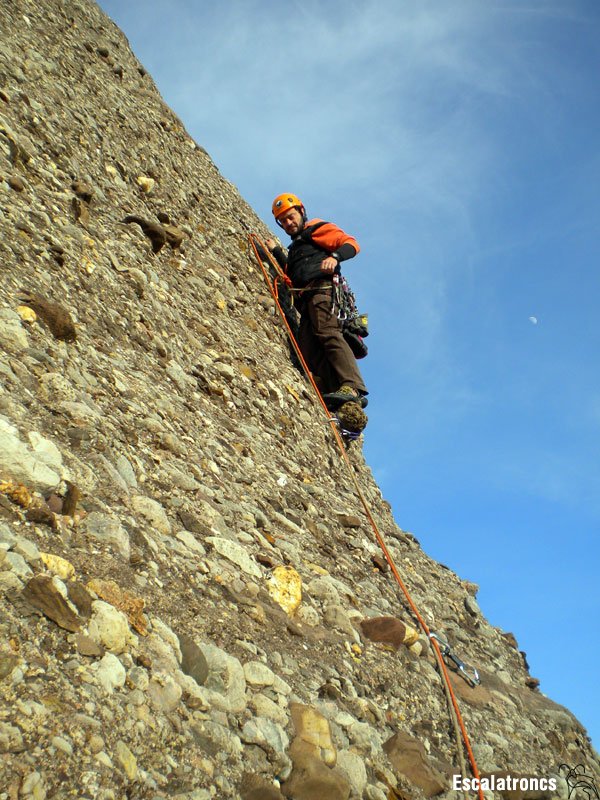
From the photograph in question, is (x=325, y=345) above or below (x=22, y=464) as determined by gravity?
above

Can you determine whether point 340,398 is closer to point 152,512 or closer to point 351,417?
point 351,417

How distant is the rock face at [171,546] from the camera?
2.69 meters

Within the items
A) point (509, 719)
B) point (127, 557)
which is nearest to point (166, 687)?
point (127, 557)

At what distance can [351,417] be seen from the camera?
8.91 m

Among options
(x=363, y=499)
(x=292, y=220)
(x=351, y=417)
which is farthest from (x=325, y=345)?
(x=363, y=499)

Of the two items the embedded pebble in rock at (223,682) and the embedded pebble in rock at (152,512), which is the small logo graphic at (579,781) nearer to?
the embedded pebble in rock at (223,682)

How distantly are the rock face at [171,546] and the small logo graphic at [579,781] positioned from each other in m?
0.13

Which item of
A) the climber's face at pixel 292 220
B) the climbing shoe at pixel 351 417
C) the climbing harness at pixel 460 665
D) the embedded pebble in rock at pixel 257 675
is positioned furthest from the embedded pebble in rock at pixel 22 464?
the climber's face at pixel 292 220

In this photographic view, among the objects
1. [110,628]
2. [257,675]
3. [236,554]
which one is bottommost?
[110,628]

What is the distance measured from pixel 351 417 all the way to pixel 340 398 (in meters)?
0.35

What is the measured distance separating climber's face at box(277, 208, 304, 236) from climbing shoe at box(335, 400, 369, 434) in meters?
3.73

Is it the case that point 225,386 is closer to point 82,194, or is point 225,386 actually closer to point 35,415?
point 82,194

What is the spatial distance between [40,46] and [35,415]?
6.92m

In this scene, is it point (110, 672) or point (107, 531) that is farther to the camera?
point (107, 531)
